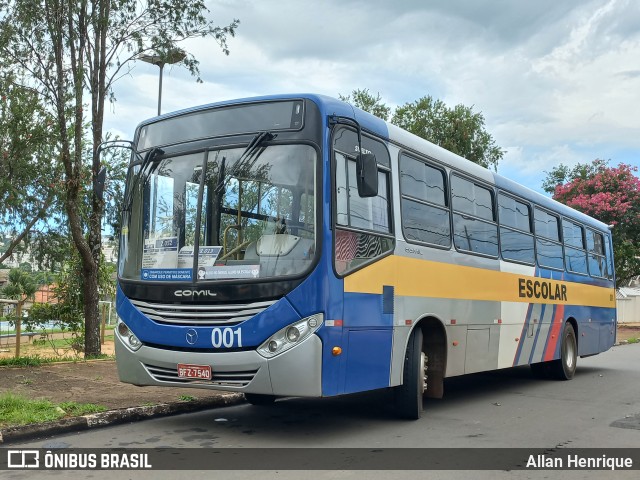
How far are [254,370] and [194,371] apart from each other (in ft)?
2.12

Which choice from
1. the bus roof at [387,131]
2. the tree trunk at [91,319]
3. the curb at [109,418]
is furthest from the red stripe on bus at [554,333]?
the tree trunk at [91,319]

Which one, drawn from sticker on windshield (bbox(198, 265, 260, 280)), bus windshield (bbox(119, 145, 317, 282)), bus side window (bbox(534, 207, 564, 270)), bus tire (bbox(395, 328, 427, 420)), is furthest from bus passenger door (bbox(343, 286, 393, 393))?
bus side window (bbox(534, 207, 564, 270))

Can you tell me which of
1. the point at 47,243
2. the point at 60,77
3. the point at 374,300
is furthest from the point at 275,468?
the point at 47,243

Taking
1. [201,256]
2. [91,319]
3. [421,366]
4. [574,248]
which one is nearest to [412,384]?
[421,366]

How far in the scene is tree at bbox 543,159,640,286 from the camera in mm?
31719

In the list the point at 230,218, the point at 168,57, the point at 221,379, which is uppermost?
the point at 168,57

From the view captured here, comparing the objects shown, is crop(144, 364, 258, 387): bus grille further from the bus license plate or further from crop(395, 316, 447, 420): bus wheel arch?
crop(395, 316, 447, 420): bus wheel arch

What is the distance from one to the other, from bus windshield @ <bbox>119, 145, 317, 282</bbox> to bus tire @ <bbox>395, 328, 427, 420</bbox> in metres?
2.12

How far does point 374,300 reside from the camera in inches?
293

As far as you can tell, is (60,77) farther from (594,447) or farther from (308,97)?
(594,447)

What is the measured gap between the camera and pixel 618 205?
31.5m

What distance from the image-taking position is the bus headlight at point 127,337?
7.43m

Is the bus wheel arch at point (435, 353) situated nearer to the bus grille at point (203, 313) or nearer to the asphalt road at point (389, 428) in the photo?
the asphalt road at point (389, 428)

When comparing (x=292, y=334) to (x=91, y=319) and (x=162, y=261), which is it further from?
(x=91, y=319)
